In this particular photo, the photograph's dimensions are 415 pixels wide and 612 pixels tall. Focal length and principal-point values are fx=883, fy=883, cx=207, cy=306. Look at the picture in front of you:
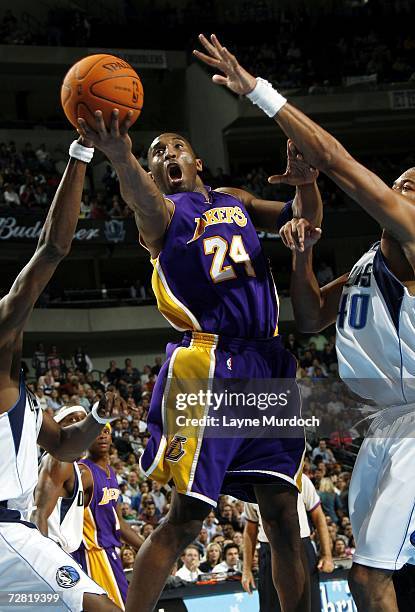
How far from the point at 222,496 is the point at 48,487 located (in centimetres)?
517

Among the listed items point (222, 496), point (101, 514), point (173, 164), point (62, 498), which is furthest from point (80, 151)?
point (222, 496)

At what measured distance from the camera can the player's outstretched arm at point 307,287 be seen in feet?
14.7

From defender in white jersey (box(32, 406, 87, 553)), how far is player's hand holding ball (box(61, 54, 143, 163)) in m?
3.01

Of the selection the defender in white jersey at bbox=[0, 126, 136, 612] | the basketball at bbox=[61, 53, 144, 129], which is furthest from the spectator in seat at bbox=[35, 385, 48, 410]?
the basketball at bbox=[61, 53, 144, 129]

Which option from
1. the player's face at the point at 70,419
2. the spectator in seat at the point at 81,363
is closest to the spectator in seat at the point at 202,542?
the player's face at the point at 70,419

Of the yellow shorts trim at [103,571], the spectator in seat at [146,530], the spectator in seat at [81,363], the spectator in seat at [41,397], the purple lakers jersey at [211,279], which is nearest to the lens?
the purple lakers jersey at [211,279]

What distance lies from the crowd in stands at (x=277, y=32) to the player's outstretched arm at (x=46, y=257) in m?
19.6

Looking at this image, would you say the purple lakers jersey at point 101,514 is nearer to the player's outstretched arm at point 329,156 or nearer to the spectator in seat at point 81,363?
the player's outstretched arm at point 329,156

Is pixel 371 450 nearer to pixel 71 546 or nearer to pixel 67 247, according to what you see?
pixel 67 247

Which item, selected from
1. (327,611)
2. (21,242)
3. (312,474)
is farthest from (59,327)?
(327,611)

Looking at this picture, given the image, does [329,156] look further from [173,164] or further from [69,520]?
[69,520]

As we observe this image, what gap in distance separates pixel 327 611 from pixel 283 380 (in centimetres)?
496

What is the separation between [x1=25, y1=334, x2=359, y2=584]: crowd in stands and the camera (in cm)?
959

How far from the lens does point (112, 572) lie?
23.0 ft
